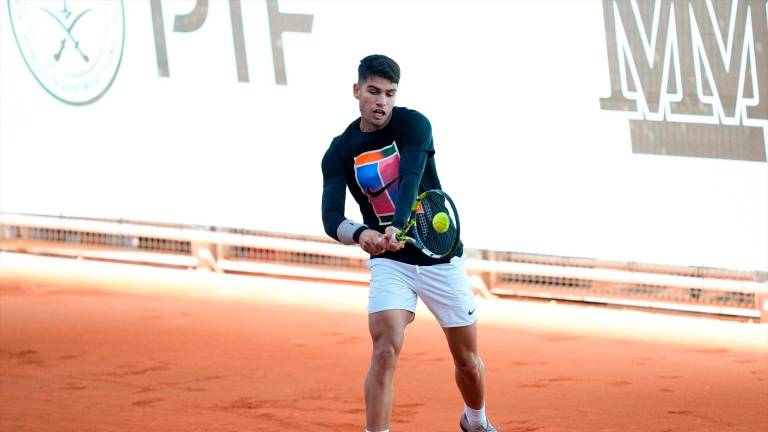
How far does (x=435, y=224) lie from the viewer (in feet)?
15.8

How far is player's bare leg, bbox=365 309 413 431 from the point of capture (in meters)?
4.79

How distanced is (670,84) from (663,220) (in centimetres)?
85

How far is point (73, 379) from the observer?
6957mm

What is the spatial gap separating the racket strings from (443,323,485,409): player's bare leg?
35 cm

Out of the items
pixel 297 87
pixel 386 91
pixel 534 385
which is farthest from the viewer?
pixel 297 87

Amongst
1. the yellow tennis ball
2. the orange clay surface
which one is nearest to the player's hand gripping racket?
the yellow tennis ball

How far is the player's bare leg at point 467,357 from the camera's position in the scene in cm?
508

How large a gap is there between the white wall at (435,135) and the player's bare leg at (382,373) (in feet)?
12.9

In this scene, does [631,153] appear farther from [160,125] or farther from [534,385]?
[160,125]

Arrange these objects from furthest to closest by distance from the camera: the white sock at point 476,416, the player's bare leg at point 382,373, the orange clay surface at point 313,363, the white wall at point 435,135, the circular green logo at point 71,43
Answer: the circular green logo at point 71,43 < the white wall at point 435,135 < the orange clay surface at point 313,363 < the white sock at point 476,416 < the player's bare leg at point 382,373

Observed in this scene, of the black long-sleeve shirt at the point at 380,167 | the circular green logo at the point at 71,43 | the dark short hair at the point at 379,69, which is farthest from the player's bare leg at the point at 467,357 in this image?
the circular green logo at the point at 71,43

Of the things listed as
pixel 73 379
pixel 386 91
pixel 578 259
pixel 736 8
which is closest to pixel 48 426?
pixel 73 379

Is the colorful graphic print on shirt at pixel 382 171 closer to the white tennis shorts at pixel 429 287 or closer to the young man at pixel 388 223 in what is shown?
the young man at pixel 388 223

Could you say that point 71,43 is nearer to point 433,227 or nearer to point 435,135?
point 435,135
